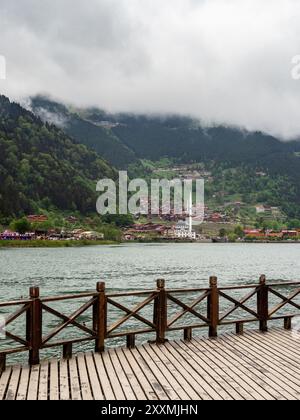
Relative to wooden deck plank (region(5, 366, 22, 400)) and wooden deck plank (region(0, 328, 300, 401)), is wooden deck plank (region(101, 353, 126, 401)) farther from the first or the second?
wooden deck plank (region(5, 366, 22, 400))

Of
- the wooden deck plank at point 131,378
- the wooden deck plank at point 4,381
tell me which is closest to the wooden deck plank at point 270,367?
the wooden deck plank at point 131,378

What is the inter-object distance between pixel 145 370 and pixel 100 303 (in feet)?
8.34

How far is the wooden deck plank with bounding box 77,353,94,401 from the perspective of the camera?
962cm

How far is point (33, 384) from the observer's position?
10320 mm

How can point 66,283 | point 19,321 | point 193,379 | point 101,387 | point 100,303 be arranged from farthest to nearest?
1. point 66,283
2. point 19,321
3. point 100,303
4. point 193,379
5. point 101,387

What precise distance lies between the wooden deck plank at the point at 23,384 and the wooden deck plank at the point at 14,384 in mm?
81

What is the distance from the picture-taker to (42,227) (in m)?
188

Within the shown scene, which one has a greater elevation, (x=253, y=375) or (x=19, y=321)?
(x=253, y=375)

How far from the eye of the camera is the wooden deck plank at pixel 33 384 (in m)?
9.59

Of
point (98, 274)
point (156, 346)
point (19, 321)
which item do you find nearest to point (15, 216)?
point (98, 274)

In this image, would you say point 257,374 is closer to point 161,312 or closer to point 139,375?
point 139,375
